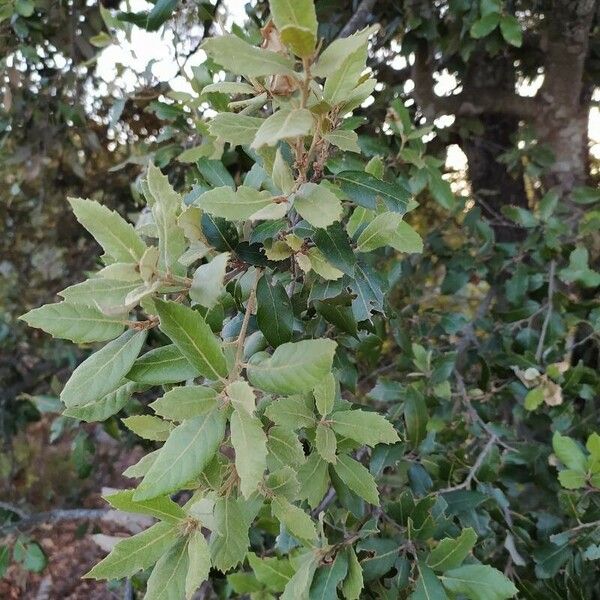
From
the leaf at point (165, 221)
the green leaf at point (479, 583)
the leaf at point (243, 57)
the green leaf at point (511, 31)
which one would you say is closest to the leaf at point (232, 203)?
the leaf at point (165, 221)

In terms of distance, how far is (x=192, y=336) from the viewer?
560 millimetres

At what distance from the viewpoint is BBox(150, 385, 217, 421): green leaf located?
55 cm

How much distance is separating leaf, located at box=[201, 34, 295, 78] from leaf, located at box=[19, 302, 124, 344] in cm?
27

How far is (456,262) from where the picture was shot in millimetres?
1801

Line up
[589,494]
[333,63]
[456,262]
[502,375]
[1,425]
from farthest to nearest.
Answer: [1,425] < [456,262] < [502,375] < [589,494] < [333,63]

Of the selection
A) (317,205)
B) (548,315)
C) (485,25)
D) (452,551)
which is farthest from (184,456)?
(485,25)

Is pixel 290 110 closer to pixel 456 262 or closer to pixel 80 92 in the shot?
pixel 456 262

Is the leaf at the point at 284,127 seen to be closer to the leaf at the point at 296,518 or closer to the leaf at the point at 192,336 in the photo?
the leaf at the point at 192,336

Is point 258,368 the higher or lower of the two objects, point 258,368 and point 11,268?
the higher

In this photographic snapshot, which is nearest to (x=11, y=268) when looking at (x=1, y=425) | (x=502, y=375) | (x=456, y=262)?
(x=1, y=425)

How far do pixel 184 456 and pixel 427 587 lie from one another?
47 centimetres

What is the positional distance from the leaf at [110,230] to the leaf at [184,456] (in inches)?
6.8

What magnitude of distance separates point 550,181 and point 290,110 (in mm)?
1810

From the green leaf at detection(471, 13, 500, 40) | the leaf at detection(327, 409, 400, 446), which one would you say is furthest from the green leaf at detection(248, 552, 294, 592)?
the green leaf at detection(471, 13, 500, 40)
